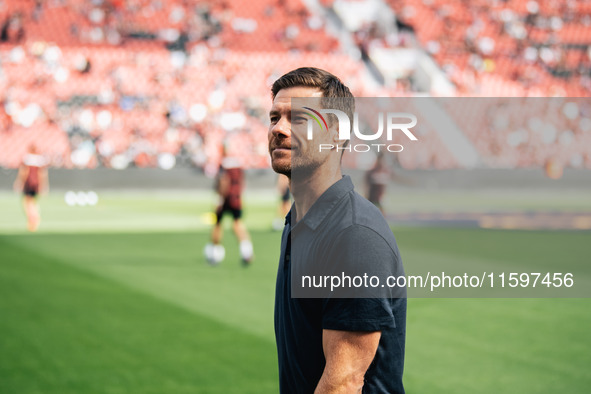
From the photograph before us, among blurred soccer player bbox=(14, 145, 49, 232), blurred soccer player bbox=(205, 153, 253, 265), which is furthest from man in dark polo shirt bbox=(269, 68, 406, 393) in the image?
blurred soccer player bbox=(14, 145, 49, 232)

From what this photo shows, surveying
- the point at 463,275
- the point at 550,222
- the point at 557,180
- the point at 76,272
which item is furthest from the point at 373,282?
the point at 557,180

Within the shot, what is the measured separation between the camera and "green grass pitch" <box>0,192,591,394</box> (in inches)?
241

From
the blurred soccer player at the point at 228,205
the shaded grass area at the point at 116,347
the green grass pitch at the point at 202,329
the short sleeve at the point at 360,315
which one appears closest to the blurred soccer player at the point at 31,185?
the green grass pitch at the point at 202,329

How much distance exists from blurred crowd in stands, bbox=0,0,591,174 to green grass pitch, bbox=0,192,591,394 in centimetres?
1818

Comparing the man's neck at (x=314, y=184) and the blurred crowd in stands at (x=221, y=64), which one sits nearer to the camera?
the man's neck at (x=314, y=184)

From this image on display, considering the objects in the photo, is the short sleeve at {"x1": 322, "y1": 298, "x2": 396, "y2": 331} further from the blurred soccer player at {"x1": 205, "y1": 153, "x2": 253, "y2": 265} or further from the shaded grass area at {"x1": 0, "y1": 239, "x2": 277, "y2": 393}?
the blurred soccer player at {"x1": 205, "y1": 153, "x2": 253, "y2": 265}

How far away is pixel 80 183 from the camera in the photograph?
93.8 feet

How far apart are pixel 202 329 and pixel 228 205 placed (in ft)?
16.1

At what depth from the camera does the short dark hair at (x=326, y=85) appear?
7.23ft

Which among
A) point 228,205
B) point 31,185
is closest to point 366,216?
point 228,205

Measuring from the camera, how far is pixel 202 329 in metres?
8.02

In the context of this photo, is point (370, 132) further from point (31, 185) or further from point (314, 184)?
point (31, 185)

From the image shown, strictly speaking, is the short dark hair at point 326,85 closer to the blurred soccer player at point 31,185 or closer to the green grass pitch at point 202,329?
the green grass pitch at point 202,329

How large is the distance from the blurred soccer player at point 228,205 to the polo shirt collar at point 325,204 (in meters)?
10.3
